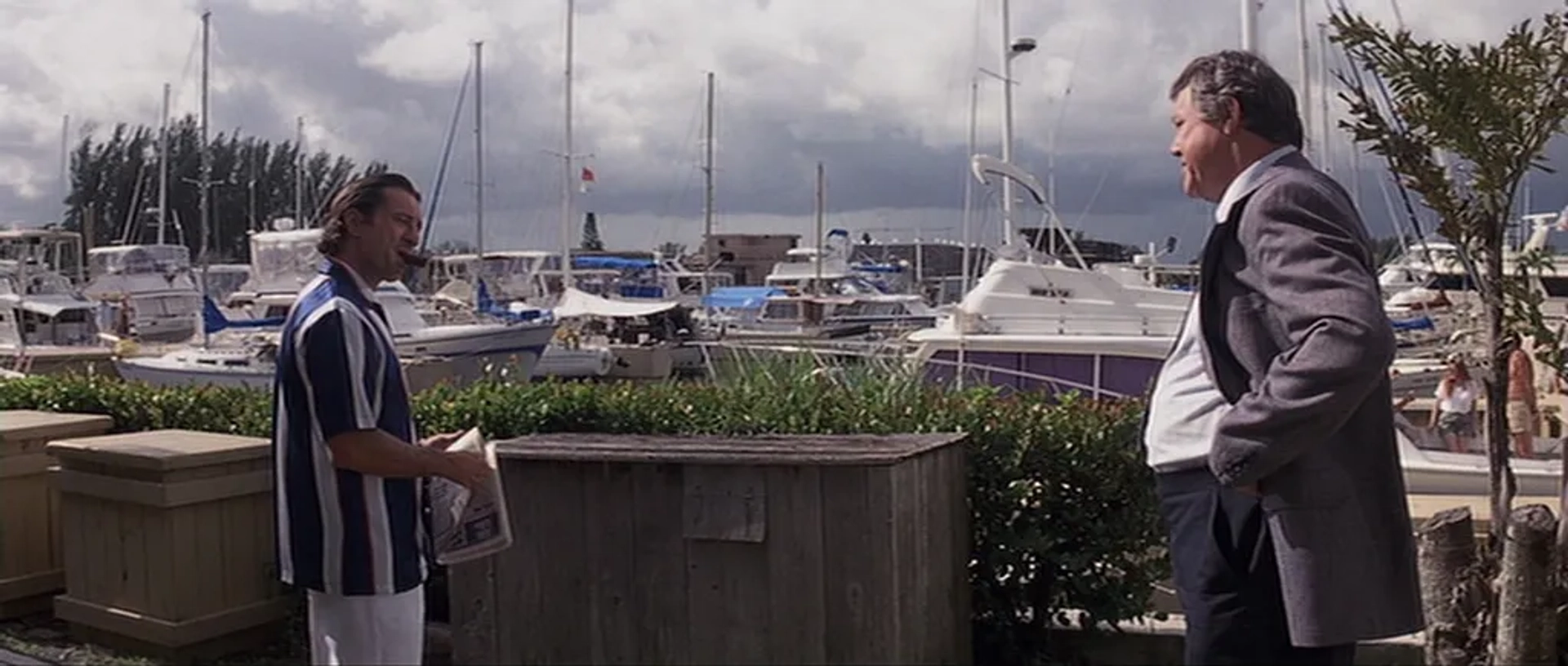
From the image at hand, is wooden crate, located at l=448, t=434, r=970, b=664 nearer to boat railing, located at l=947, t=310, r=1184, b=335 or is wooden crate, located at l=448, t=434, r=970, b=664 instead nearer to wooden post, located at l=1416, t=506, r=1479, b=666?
wooden post, located at l=1416, t=506, r=1479, b=666

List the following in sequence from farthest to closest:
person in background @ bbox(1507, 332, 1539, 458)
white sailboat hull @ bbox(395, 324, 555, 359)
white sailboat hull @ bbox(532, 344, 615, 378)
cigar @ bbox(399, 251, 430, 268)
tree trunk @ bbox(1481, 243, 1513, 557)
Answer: white sailboat hull @ bbox(532, 344, 615, 378)
white sailboat hull @ bbox(395, 324, 555, 359)
person in background @ bbox(1507, 332, 1539, 458)
tree trunk @ bbox(1481, 243, 1513, 557)
cigar @ bbox(399, 251, 430, 268)

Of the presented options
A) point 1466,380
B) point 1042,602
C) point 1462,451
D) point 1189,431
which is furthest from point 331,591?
point 1466,380

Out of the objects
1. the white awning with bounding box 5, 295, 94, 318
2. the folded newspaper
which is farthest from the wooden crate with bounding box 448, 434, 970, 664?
the white awning with bounding box 5, 295, 94, 318

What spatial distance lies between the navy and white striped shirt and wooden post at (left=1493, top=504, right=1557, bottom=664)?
3.49 meters

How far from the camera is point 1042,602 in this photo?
546 centimetres

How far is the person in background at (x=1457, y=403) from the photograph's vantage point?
1059 centimetres

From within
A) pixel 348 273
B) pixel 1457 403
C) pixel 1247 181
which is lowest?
pixel 1457 403

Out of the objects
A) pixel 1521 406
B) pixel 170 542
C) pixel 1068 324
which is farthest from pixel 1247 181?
pixel 1068 324

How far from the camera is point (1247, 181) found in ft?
9.52

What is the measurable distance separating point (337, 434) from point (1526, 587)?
3.78m

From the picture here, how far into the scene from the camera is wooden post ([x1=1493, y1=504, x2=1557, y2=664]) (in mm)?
4762

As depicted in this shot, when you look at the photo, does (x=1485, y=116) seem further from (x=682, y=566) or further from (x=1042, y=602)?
(x=682, y=566)

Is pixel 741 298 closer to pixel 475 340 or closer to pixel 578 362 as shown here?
pixel 578 362

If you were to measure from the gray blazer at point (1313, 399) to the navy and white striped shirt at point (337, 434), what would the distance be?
1.93 m
